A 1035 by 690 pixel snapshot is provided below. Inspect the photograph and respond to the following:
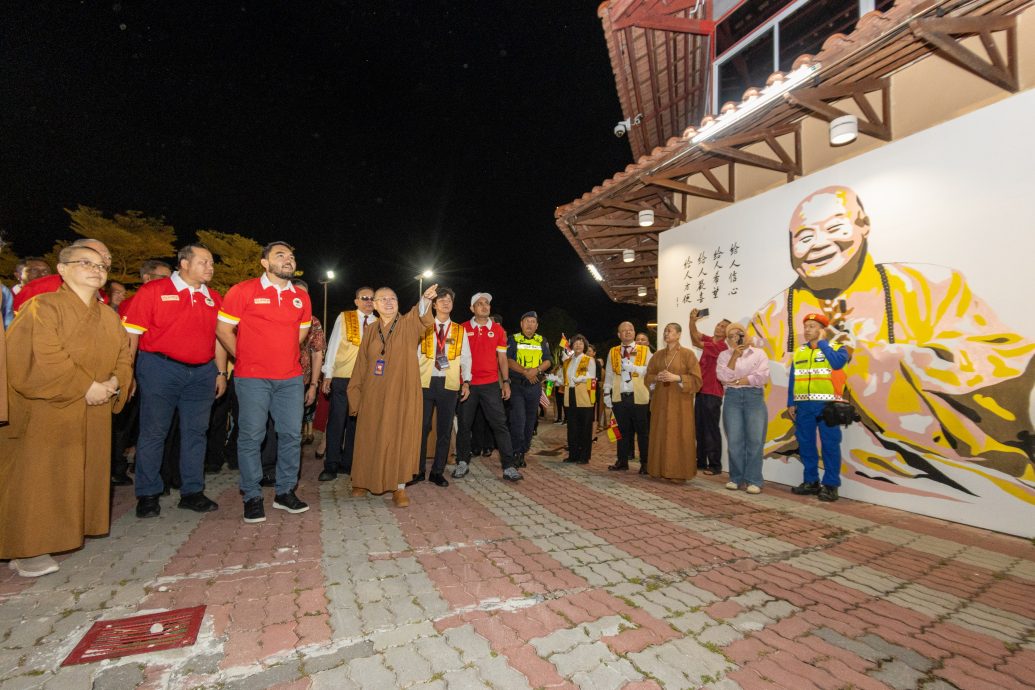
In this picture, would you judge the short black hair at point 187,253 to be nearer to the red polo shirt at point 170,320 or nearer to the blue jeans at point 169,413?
the red polo shirt at point 170,320

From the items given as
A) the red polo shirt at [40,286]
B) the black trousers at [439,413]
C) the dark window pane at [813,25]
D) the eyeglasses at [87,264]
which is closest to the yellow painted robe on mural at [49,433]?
the eyeglasses at [87,264]

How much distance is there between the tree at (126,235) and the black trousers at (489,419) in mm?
31662

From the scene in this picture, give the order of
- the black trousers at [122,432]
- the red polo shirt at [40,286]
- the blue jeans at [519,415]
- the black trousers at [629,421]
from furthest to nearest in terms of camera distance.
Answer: the blue jeans at [519,415] → the black trousers at [629,421] → the black trousers at [122,432] → the red polo shirt at [40,286]

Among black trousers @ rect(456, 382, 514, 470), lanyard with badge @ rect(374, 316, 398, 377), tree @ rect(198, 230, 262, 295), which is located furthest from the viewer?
tree @ rect(198, 230, 262, 295)

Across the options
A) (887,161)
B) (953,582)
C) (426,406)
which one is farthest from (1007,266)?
(426,406)

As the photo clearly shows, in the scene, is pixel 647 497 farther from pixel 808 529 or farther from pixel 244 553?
pixel 244 553

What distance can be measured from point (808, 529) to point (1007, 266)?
116 inches

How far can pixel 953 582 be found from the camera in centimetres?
310

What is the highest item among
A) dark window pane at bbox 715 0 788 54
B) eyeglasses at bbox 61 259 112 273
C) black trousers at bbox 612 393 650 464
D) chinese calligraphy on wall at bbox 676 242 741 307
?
dark window pane at bbox 715 0 788 54

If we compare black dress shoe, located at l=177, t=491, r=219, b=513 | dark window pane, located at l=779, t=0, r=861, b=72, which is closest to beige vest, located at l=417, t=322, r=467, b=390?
black dress shoe, located at l=177, t=491, r=219, b=513

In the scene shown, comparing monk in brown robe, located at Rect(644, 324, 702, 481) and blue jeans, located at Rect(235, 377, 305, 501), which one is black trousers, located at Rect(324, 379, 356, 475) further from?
monk in brown robe, located at Rect(644, 324, 702, 481)

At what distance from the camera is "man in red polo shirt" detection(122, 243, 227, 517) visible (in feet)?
12.3

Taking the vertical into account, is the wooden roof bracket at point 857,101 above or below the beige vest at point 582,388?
above

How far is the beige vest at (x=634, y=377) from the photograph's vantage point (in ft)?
22.9
